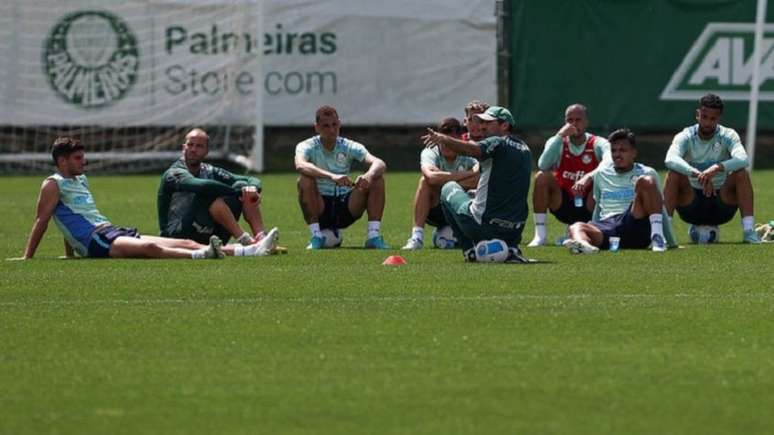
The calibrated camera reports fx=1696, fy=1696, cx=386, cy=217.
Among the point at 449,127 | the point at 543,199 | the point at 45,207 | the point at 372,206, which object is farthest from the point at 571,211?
the point at 45,207

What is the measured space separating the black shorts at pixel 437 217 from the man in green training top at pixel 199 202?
1729mm

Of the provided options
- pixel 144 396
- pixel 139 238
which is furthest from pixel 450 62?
pixel 144 396

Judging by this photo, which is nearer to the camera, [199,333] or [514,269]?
[199,333]

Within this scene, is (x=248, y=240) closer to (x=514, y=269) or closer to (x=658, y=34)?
(x=514, y=269)

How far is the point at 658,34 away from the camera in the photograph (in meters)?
29.8

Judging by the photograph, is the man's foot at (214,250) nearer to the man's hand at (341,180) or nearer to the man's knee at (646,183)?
the man's hand at (341,180)

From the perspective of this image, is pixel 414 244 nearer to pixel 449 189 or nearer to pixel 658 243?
pixel 449 189

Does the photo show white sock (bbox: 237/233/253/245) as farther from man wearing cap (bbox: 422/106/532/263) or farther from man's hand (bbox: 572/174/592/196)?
man's hand (bbox: 572/174/592/196)

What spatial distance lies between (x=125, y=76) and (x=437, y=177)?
1355cm

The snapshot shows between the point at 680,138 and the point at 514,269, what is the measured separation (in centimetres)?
380

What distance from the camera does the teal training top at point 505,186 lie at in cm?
1332

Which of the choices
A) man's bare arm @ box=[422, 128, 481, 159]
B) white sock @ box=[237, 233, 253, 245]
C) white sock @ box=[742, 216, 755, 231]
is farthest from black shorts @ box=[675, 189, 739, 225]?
white sock @ box=[237, 233, 253, 245]

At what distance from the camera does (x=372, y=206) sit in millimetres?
15992

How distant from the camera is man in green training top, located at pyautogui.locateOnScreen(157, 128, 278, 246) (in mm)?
14898
